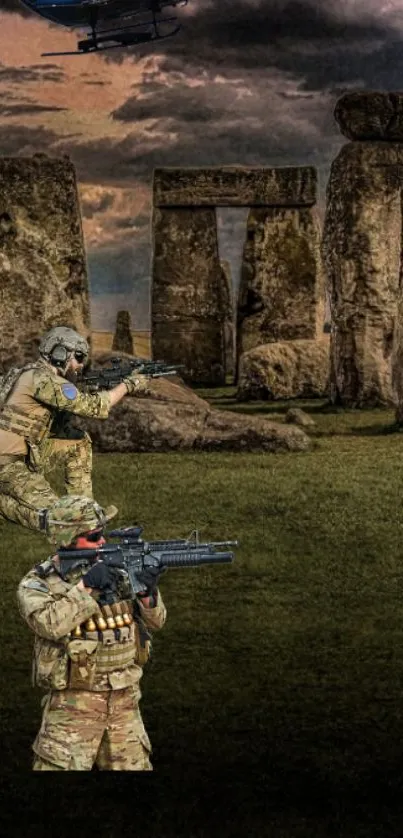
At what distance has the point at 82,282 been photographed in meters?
12.8

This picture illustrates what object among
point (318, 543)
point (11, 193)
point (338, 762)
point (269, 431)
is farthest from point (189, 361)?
point (338, 762)

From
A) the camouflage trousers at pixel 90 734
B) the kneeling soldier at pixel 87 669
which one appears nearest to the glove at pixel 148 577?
the kneeling soldier at pixel 87 669

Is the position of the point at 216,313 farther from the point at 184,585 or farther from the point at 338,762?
the point at 338,762

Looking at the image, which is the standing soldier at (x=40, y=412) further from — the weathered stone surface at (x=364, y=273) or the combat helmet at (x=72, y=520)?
the weathered stone surface at (x=364, y=273)

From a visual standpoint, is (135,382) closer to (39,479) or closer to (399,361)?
(39,479)

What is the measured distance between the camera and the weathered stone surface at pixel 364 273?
1518 centimetres

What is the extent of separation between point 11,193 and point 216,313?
8.32 m

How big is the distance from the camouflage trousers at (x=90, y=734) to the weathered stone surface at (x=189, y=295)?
53.8 feet

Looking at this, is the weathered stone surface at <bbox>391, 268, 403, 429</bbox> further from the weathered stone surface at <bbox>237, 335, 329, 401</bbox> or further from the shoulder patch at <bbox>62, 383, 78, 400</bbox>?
the shoulder patch at <bbox>62, 383, 78, 400</bbox>

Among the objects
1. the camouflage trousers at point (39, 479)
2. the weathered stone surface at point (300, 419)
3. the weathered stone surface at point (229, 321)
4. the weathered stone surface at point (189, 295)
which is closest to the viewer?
the camouflage trousers at point (39, 479)

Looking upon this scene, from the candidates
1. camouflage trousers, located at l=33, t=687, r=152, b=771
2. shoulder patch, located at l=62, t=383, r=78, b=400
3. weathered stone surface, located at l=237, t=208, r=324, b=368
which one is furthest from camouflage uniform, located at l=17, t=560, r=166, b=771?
weathered stone surface, located at l=237, t=208, r=324, b=368

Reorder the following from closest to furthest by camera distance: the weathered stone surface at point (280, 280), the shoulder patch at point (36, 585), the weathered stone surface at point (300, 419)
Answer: the shoulder patch at point (36, 585) → the weathered stone surface at point (300, 419) → the weathered stone surface at point (280, 280)

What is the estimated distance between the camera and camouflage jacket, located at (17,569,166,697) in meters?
4.21

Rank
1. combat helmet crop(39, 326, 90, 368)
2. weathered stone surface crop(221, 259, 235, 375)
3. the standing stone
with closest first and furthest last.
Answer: combat helmet crop(39, 326, 90, 368) → weathered stone surface crop(221, 259, 235, 375) → the standing stone
